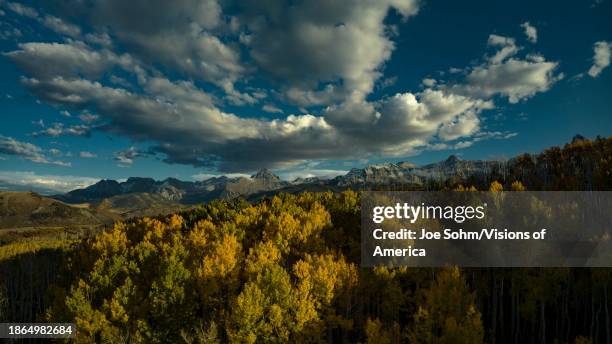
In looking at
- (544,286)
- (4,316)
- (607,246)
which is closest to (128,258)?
(4,316)

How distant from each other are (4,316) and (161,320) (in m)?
65.0

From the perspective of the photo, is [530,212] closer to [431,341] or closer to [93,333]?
[431,341]

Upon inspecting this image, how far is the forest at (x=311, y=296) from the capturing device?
4472 cm

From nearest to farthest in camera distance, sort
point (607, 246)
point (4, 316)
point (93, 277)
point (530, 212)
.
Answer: point (607, 246) < point (530, 212) < point (93, 277) < point (4, 316)

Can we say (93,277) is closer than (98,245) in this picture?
Yes

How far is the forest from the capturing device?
147ft

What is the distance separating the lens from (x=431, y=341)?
139ft

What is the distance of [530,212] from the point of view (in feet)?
174

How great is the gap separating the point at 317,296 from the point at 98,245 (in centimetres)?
5170

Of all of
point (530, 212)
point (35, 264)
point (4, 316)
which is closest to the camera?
point (530, 212)

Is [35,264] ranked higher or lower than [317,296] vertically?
lower

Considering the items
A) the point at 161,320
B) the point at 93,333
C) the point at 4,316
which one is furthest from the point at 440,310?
the point at 4,316

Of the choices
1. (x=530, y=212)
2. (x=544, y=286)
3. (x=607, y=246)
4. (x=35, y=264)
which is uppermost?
(x=530, y=212)

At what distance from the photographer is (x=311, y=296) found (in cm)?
4897
